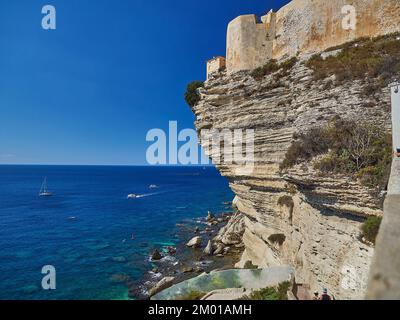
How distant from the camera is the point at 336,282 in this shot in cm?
980

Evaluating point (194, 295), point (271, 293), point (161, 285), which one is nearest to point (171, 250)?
point (161, 285)

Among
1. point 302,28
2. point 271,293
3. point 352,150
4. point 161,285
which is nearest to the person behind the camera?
point 352,150

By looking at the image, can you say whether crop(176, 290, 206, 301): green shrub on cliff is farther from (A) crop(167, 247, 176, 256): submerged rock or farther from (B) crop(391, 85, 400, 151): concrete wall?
(A) crop(167, 247, 176, 256): submerged rock

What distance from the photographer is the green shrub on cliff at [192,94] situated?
2661cm

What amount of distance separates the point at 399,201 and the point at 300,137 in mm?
6608

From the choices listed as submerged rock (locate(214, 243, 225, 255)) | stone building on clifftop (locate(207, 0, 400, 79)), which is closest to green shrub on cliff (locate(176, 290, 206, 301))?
stone building on clifftop (locate(207, 0, 400, 79))

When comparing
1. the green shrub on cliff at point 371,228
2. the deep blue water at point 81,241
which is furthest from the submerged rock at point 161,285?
the green shrub on cliff at point 371,228

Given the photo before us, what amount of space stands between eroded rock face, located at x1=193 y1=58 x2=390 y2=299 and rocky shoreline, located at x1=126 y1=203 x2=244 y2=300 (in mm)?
4774

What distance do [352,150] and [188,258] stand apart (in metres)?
23.0

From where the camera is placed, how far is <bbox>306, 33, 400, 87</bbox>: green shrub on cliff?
37.8 feet

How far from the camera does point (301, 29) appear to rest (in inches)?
704

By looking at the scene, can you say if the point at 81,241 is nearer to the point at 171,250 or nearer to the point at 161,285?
the point at 171,250
